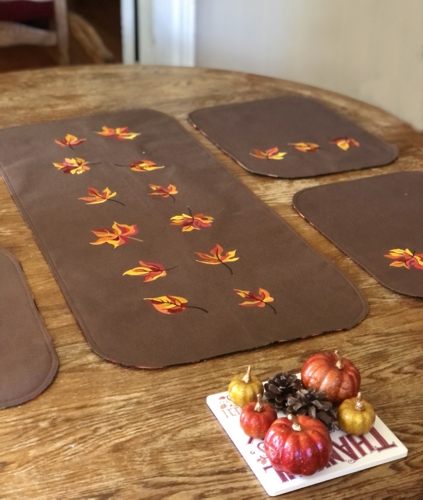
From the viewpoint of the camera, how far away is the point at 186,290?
1.00 metres

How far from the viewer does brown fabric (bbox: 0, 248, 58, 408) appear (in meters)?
0.82

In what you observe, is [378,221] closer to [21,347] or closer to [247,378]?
[247,378]

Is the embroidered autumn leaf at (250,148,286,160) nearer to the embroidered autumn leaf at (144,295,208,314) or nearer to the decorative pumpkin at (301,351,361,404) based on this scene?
the embroidered autumn leaf at (144,295,208,314)

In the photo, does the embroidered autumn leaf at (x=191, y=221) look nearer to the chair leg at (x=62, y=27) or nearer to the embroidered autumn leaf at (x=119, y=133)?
the embroidered autumn leaf at (x=119, y=133)

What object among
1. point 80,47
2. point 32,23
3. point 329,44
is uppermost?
point 329,44

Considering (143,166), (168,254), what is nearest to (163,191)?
(143,166)

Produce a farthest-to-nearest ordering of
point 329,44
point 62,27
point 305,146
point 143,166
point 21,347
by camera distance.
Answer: point 62,27
point 329,44
point 305,146
point 143,166
point 21,347

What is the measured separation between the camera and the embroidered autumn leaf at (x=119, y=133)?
1464mm

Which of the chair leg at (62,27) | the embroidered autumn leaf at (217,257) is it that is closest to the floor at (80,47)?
the chair leg at (62,27)

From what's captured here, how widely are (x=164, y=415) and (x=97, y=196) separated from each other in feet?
1.76

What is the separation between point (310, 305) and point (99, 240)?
345mm

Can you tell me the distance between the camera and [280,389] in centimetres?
79

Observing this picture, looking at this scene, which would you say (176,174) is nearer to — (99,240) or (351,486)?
(99,240)

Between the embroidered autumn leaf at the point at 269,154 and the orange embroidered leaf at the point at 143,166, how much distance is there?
0.20 metres
